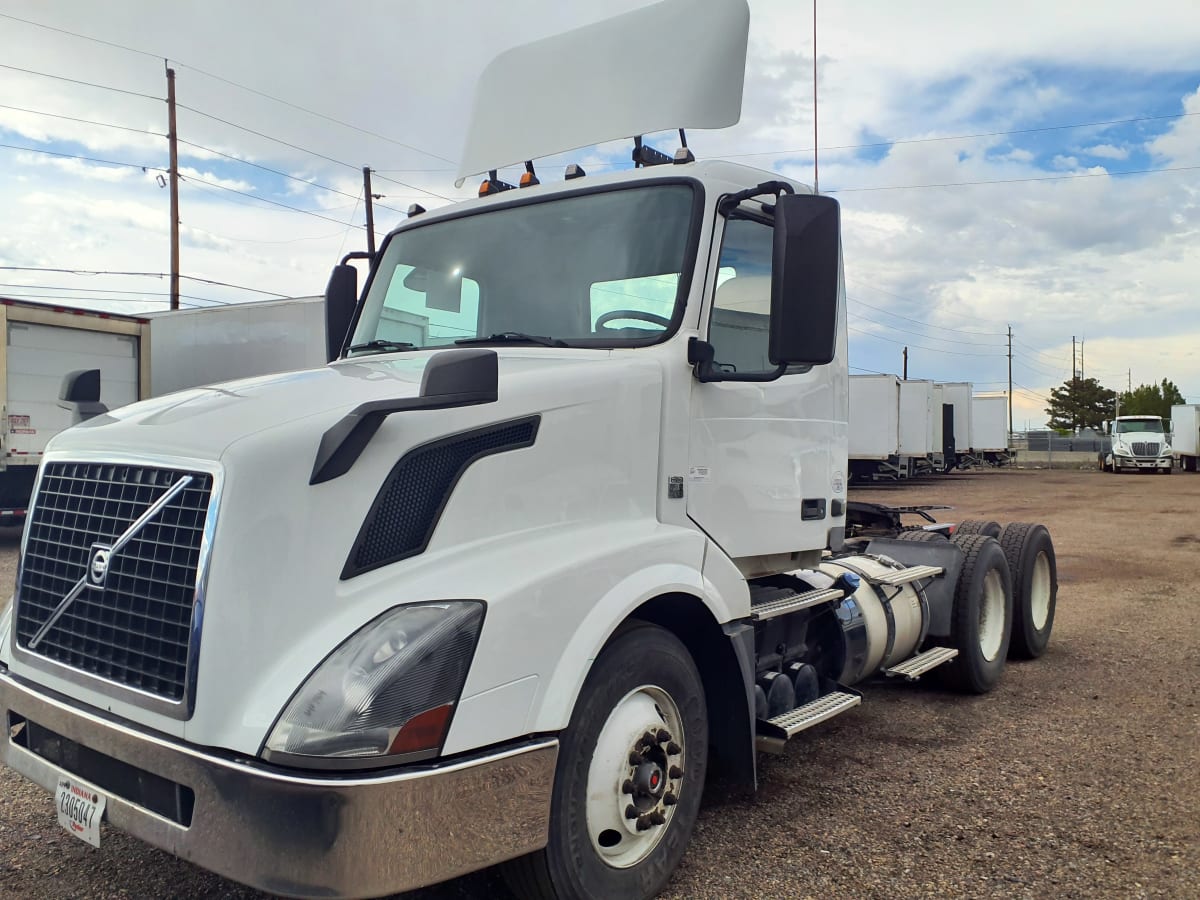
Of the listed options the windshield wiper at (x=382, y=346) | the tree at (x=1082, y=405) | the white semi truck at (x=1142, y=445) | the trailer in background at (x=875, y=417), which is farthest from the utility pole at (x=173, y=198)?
the tree at (x=1082, y=405)

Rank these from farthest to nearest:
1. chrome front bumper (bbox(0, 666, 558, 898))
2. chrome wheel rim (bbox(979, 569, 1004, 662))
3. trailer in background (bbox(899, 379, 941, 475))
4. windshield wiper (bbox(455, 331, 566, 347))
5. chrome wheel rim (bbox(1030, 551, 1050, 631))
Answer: trailer in background (bbox(899, 379, 941, 475)) → chrome wheel rim (bbox(1030, 551, 1050, 631)) → chrome wheel rim (bbox(979, 569, 1004, 662)) → windshield wiper (bbox(455, 331, 566, 347)) → chrome front bumper (bbox(0, 666, 558, 898))

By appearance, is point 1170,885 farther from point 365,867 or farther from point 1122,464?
point 1122,464

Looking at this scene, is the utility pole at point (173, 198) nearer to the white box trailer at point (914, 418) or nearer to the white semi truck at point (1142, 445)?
the white box trailer at point (914, 418)

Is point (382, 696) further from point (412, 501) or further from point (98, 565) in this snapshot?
point (98, 565)

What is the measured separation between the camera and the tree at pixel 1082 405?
73312 millimetres

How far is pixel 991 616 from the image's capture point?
6258 millimetres

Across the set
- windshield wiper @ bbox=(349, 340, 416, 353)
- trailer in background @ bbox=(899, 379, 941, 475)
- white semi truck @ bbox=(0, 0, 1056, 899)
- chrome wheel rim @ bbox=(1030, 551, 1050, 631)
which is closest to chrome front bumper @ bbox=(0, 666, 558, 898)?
white semi truck @ bbox=(0, 0, 1056, 899)

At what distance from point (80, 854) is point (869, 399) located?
26.5 metres

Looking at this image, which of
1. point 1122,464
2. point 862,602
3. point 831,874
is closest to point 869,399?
point 1122,464

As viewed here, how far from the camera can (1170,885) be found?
11.1 ft

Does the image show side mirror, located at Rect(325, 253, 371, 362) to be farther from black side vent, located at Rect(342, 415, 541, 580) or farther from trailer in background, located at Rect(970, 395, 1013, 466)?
trailer in background, located at Rect(970, 395, 1013, 466)

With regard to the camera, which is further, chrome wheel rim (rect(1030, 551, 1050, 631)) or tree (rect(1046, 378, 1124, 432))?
tree (rect(1046, 378, 1124, 432))

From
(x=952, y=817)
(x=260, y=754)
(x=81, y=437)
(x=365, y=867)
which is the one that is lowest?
(x=952, y=817)

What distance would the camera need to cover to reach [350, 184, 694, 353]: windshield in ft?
11.7
